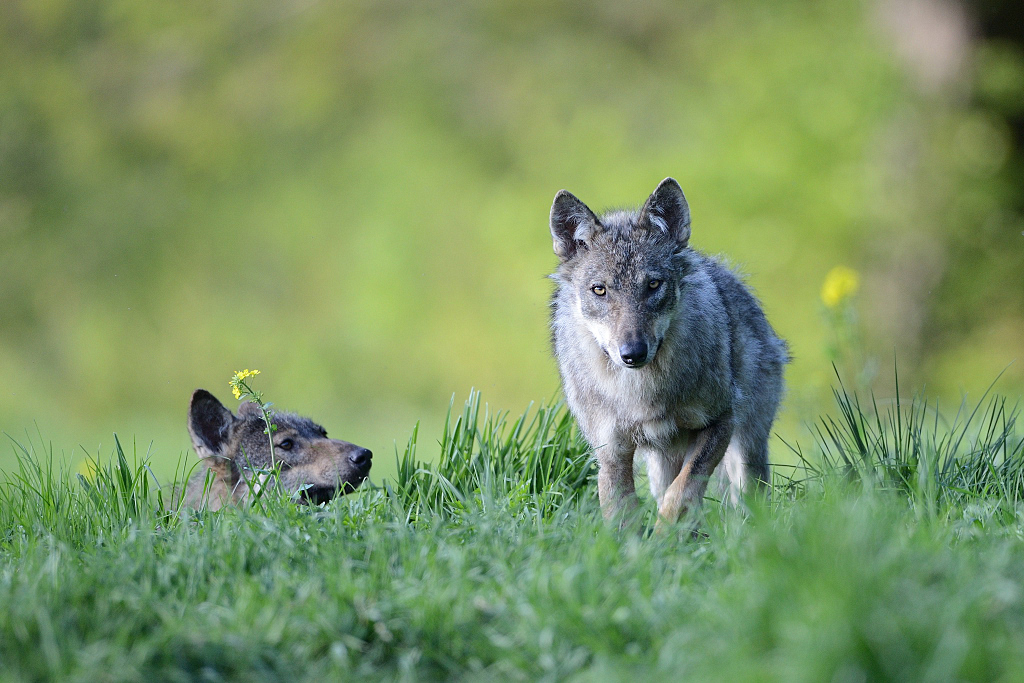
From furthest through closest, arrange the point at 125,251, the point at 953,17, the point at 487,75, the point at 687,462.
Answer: the point at 487,75, the point at 125,251, the point at 953,17, the point at 687,462

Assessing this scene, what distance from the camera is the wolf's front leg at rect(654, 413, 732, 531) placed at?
14.4 feet

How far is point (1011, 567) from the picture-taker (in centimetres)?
305

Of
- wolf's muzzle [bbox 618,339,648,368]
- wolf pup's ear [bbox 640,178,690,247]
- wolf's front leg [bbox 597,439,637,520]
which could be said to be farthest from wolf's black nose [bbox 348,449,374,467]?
wolf pup's ear [bbox 640,178,690,247]

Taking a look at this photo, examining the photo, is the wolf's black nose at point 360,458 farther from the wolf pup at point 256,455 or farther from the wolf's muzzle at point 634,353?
the wolf's muzzle at point 634,353

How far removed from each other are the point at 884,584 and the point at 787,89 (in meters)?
11.8

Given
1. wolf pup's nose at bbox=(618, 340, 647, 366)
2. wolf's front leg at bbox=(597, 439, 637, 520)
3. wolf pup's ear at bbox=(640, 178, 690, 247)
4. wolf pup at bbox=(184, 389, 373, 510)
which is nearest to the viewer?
wolf pup's nose at bbox=(618, 340, 647, 366)

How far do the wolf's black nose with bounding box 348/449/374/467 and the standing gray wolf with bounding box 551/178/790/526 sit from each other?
1.06 m

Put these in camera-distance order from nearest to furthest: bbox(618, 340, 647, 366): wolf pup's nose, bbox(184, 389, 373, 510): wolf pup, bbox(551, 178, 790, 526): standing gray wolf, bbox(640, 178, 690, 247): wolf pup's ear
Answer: bbox(618, 340, 647, 366): wolf pup's nose < bbox(551, 178, 790, 526): standing gray wolf < bbox(640, 178, 690, 247): wolf pup's ear < bbox(184, 389, 373, 510): wolf pup

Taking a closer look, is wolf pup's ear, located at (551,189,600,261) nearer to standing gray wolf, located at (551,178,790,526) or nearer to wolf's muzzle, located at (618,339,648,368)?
standing gray wolf, located at (551,178,790,526)

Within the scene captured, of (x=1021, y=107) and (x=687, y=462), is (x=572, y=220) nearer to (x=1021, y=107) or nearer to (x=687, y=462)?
(x=687, y=462)

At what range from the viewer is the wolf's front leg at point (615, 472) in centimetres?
469

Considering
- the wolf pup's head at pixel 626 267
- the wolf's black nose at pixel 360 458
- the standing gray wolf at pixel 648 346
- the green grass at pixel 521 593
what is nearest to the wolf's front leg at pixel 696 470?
the standing gray wolf at pixel 648 346

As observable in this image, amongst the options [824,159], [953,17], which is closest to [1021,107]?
[953,17]

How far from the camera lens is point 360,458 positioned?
4.98 metres
